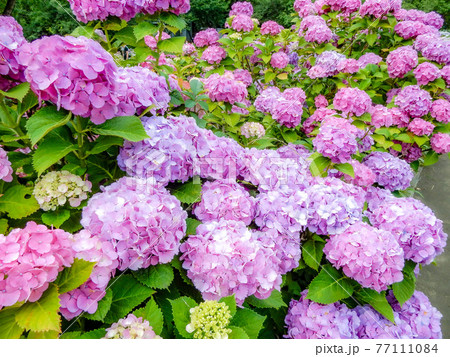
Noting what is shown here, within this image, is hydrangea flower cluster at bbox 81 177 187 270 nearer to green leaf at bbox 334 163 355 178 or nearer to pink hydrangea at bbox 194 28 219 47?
green leaf at bbox 334 163 355 178

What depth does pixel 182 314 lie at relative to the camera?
0.98 metres

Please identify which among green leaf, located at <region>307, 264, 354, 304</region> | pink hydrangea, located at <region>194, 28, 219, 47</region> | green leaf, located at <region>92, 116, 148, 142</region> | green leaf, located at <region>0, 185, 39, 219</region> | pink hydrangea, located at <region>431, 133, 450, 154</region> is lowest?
pink hydrangea, located at <region>431, 133, 450, 154</region>

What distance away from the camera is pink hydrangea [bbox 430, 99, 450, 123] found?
2.87m

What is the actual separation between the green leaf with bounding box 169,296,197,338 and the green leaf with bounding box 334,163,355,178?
1218 millimetres

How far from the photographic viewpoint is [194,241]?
1181mm

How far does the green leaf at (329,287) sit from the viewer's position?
51.8 inches

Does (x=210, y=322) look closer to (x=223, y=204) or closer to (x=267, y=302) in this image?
(x=267, y=302)

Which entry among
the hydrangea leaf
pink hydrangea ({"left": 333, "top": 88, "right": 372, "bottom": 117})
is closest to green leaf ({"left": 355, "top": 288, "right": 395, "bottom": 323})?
the hydrangea leaf

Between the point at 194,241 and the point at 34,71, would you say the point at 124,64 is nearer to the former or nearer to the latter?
the point at 34,71

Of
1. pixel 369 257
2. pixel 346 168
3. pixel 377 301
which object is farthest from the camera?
pixel 346 168

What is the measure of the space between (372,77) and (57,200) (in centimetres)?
327

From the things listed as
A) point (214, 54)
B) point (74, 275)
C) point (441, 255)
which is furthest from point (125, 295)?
point (441, 255)

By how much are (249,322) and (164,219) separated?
17.4 inches
